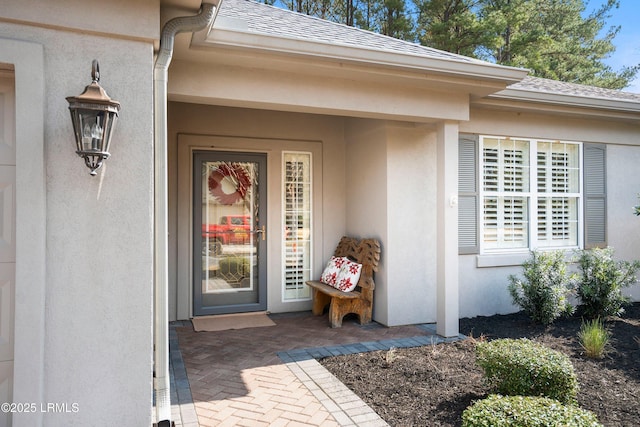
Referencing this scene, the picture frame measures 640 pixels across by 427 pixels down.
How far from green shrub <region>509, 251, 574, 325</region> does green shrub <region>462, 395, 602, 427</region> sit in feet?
10.6

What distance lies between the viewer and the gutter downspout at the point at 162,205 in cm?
301

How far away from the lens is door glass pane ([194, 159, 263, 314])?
6000mm

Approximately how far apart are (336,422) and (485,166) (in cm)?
435

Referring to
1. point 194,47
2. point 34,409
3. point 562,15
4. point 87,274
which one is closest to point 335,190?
point 194,47

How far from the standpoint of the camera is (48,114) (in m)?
2.52

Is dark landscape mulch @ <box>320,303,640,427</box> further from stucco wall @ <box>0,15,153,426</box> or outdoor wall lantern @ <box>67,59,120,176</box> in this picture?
outdoor wall lantern @ <box>67,59,120,176</box>

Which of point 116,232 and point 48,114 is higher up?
point 48,114

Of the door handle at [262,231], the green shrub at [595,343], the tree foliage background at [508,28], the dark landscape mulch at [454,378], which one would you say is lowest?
the dark landscape mulch at [454,378]

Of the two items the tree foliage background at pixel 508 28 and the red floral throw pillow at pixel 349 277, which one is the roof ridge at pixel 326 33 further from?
the tree foliage background at pixel 508 28

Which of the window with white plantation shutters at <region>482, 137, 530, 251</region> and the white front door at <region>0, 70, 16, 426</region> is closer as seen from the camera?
the white front door at <region>0, 70, 16, 426</region>

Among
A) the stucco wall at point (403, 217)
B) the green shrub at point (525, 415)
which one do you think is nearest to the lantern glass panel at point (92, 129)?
the green shrub at point (525, 415)

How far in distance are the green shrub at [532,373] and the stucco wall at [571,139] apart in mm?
2675

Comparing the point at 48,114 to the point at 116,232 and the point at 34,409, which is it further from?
the point at 34,409

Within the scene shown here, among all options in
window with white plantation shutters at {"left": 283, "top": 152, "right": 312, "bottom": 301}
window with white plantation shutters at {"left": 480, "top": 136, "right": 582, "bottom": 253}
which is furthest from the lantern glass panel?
window with white plantation shutters at {"left": 480, "top": 136, "right": 582, "bottom": 253}
